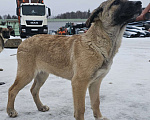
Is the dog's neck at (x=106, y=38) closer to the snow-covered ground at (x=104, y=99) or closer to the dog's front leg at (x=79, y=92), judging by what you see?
the dog's front leg at (x=79, y=92)

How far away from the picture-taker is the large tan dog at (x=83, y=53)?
9.34 feet

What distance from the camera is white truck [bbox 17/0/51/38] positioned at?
19141 millimetres

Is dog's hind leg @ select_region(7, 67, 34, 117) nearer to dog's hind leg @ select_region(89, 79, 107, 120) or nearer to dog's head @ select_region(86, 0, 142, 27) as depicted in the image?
dog's hind leg @ select_region(89, 79, 107, 120)

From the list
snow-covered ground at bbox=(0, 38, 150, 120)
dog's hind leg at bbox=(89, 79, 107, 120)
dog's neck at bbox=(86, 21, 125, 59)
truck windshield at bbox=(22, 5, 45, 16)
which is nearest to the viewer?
dog's neck at bbox=(86, 21, 125, 59)

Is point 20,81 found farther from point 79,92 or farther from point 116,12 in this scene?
point 116,12

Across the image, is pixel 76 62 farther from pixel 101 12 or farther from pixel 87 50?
pixel 101 12

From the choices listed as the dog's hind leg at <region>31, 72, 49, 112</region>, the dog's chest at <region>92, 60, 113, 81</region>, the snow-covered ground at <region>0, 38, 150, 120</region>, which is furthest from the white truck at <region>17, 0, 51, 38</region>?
the dog's chest at <region>92, 60, 113, 81</region>

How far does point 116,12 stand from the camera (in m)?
2.91

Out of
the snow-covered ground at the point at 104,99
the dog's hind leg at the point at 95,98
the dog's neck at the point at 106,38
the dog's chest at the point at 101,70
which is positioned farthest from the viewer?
the snow-covered ground at the point at 104,99

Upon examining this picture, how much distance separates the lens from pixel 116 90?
4.65m

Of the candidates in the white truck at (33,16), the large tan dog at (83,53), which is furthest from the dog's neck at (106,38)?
the white truck at (33,16)

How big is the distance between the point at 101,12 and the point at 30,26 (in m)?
18.3

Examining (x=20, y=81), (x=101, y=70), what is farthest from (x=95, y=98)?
(x=20, y=81)

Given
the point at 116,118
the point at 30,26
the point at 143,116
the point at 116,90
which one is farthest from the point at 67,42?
the point at 30,26
